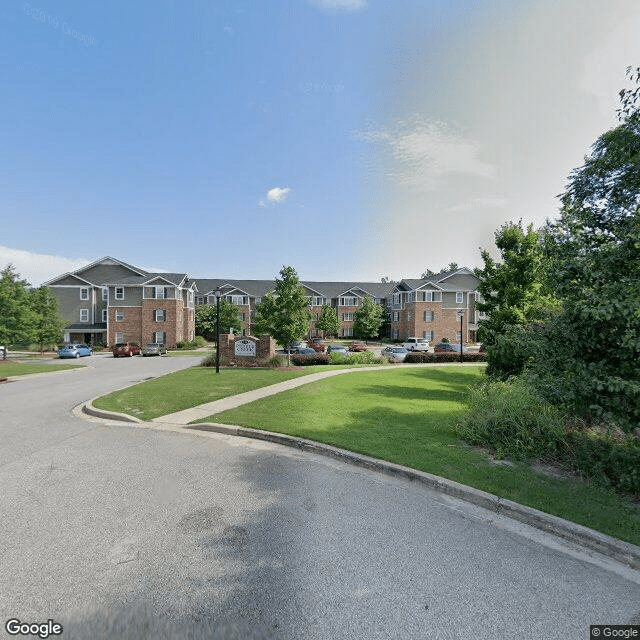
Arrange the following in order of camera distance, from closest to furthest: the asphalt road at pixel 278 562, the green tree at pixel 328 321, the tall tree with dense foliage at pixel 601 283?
the asphalt road at pixel 278 562
the tall tree with dense foliage at pixel 601 283
the green tree at pixel 328 321

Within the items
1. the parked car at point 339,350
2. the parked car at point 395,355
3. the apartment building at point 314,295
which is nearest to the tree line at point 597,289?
the parked car at point 395,355

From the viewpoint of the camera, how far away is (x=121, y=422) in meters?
9.62

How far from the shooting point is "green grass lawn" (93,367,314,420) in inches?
428

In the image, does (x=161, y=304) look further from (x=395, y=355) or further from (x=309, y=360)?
(x=395, y=355)

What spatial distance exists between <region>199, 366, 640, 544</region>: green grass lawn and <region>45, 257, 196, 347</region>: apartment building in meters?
36.8

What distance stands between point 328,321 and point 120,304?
29.4 meters

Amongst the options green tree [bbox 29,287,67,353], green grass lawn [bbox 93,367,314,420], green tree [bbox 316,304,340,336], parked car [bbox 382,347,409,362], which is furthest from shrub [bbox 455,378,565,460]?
green tree [bbox 316,304,340,336]

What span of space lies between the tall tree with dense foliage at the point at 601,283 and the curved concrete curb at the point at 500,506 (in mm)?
1404

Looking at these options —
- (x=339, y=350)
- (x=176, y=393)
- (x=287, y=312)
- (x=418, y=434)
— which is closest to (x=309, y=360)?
(x=287, y=312)

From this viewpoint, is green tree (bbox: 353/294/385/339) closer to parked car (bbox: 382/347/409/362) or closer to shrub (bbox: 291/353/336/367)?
parked car (bbox: 382/347/409/362)

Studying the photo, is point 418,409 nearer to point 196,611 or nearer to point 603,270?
point 603,270

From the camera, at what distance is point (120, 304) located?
46.8 metres

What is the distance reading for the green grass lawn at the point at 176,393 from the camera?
10883mm

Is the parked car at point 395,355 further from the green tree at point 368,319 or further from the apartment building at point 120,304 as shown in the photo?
the apartment building at point 120,304
